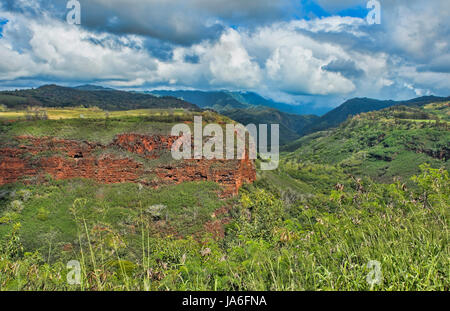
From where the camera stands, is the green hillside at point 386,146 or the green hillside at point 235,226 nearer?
the green hillside at point 235,226

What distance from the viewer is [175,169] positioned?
44.9 meters

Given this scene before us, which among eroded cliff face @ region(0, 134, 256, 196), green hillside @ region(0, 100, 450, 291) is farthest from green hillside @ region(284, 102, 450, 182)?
eroded cliff face @ region(0, 134, 256, 196)

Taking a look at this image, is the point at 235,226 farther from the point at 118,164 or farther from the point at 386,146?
the point at 386,146

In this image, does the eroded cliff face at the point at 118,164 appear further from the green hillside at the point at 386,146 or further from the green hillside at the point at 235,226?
the green hillside at the point at 386,146

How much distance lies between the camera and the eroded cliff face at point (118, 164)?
4175cm

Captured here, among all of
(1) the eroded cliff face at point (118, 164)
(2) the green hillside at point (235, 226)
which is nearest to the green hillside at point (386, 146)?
(2) the green hillside at point (235, 226)

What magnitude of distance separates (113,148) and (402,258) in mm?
47668

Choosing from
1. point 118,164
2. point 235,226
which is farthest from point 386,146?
point 235,226

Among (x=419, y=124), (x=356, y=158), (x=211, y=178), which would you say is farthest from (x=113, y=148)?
(x=419, y=124)

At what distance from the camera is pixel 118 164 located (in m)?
44.6

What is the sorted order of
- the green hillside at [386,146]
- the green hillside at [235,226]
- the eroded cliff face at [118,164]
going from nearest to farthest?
the green hillside at [235,226], the eroded cliff face at [118,164], the green hillside at [386,146]

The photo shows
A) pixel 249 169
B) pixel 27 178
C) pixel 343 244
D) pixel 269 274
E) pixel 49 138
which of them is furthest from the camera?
pixel 249 169
